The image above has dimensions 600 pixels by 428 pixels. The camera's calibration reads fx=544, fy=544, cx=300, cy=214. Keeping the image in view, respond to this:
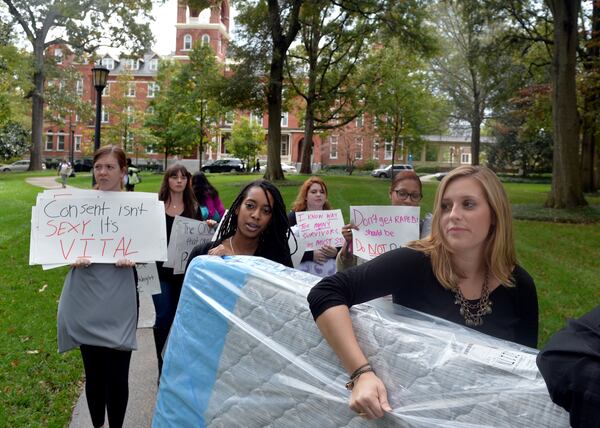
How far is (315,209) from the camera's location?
5148mm

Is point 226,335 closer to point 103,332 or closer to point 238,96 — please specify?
point 103,332

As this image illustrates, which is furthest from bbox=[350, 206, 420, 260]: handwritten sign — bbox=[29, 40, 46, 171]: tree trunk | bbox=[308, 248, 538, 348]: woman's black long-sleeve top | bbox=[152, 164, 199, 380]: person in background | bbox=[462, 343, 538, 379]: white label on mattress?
bbox=[29, 40, 46, 171]: tree trunk

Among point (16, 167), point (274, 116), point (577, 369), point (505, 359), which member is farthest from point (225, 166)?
point (577, 369)

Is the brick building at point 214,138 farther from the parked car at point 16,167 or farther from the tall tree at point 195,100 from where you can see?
the tall tree at point 195,100

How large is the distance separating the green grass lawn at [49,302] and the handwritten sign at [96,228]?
4.80ft

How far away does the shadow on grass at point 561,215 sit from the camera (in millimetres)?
16062

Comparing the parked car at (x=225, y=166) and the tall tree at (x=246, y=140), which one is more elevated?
the tall tree at (x=246, y=140)

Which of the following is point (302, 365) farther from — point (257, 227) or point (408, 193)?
point (408, 193)

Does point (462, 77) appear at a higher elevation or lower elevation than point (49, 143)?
higher

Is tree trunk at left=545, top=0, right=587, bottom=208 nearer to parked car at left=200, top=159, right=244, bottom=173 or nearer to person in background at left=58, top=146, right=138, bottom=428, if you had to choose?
person in background at left=58, top=146, right=138, bottom=428

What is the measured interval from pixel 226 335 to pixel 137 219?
181 cm

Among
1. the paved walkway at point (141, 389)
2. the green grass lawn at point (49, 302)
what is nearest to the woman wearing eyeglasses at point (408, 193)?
the paved walkway at point (141, 389)

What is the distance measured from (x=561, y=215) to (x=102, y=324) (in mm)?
16170

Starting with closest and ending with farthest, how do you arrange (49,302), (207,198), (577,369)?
(577,369), (207,198), (49,302)
